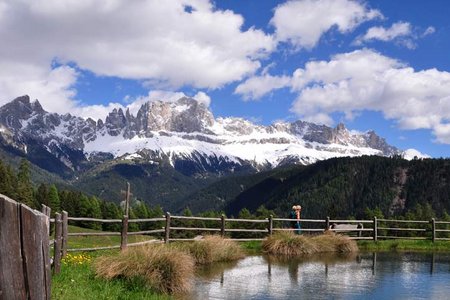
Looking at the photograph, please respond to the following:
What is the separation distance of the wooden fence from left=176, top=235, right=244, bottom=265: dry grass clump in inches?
651

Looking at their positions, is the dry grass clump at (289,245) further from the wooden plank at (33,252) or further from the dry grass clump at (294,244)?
the wooden plank at (33,252)

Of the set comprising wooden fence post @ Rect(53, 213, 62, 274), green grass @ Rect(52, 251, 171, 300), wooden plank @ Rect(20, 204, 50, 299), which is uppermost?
wooden plank @ Rect(20, 204, 50, 299)

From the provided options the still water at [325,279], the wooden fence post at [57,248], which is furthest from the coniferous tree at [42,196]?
the wooden fence post at [57,248]

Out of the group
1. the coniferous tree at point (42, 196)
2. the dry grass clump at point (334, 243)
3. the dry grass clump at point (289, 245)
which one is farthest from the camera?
the coniferous tree at point (42, 196)

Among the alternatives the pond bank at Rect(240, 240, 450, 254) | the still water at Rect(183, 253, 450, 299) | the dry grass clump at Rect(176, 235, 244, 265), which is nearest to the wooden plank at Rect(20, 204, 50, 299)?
the still water at Rect(183, 253, 450, 299)

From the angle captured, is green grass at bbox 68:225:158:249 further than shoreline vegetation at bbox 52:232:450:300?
Yes

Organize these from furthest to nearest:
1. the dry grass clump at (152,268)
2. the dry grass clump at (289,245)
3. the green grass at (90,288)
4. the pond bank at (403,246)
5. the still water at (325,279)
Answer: the pond bank at (403,246)
the dry grass clump at (289,245)
the still water at (325,279)
the dry grass clump at (152,268)
the green grass at (90,288)

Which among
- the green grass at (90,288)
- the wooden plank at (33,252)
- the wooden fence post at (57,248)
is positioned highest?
the wooden plank at (33,252)

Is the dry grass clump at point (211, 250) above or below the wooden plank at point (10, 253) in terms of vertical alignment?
below

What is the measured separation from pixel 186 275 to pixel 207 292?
701 millimetres

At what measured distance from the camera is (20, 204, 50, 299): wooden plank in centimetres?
251

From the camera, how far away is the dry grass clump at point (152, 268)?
12.4 meters

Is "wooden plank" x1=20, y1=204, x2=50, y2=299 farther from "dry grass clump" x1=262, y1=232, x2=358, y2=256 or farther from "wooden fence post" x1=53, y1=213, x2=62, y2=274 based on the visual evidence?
"dry grass clump" x1=262, y1=232, x2=358, y2=256

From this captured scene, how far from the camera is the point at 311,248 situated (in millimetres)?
24000
